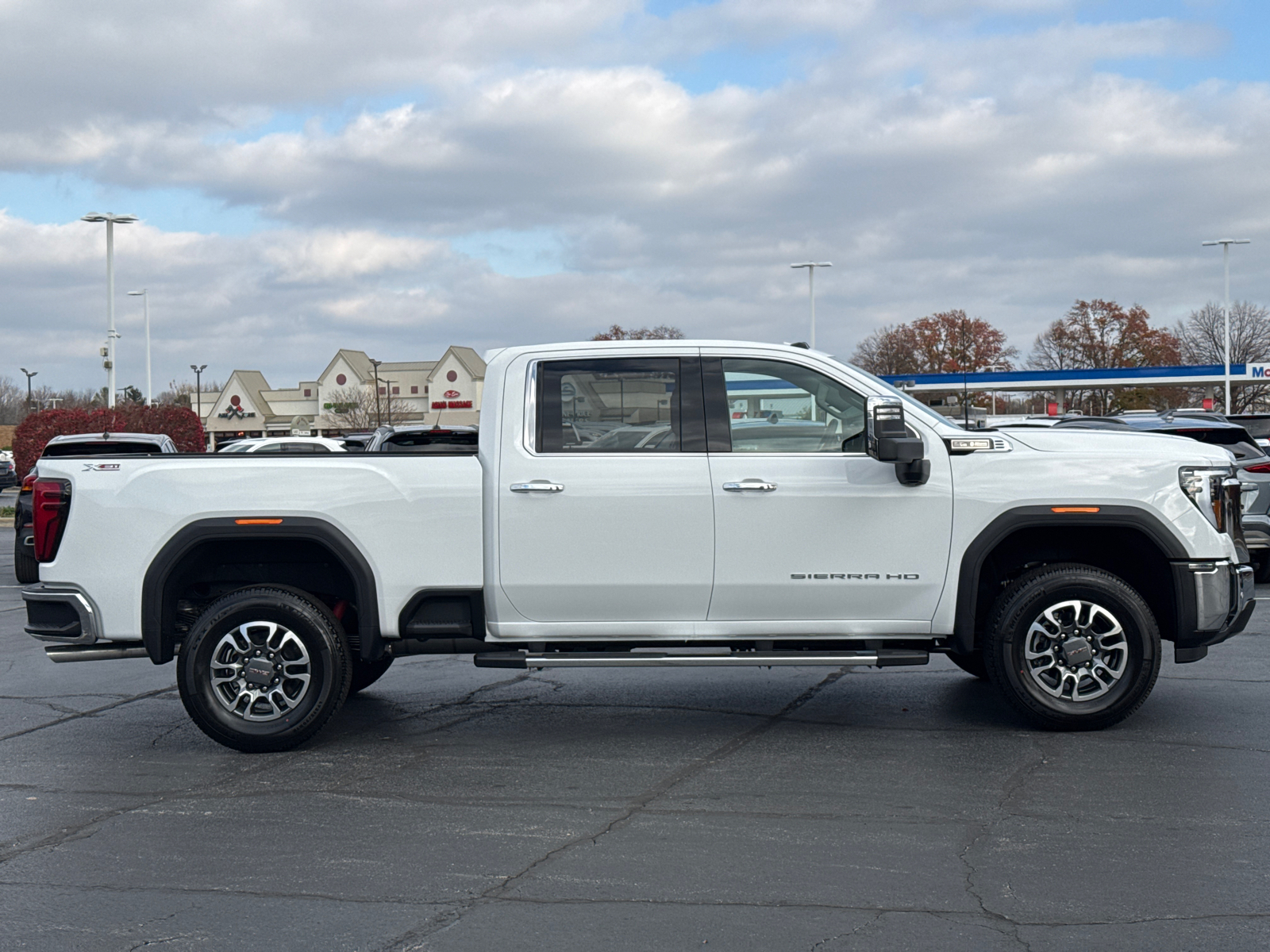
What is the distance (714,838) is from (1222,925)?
1867 millimetres

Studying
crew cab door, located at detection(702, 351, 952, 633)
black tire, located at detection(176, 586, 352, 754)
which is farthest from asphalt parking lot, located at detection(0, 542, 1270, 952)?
crew cab door, located at detection(702, 351, 952, 633)

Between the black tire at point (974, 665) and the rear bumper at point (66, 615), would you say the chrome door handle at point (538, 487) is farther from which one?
the black tire at point (974, 665)

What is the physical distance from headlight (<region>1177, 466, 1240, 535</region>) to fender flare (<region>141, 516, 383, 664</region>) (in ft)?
13.8

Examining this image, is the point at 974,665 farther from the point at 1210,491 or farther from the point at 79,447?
the point at 79,447

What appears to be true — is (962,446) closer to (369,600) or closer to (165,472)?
(369,600)

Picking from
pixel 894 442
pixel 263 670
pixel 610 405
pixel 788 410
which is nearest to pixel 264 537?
pixel 263 670

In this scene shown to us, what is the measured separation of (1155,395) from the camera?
70.4 m

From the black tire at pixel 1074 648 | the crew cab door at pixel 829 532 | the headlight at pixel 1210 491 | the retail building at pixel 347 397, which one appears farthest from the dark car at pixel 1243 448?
the retail building at pixel 347 397

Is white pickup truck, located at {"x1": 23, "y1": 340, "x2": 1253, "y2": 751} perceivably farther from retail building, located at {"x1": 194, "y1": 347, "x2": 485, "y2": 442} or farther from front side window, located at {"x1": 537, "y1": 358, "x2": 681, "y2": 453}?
retail building, located at {"x1": 194, "y1": 347, "x2": 485, "y2": 442}

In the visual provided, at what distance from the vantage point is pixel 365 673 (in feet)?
27.7

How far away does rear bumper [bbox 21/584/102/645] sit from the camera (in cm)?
676

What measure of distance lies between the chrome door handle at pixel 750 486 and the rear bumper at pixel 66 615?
3.31 meters

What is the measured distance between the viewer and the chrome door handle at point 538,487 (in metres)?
6.62

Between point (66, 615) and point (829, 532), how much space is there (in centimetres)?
395
